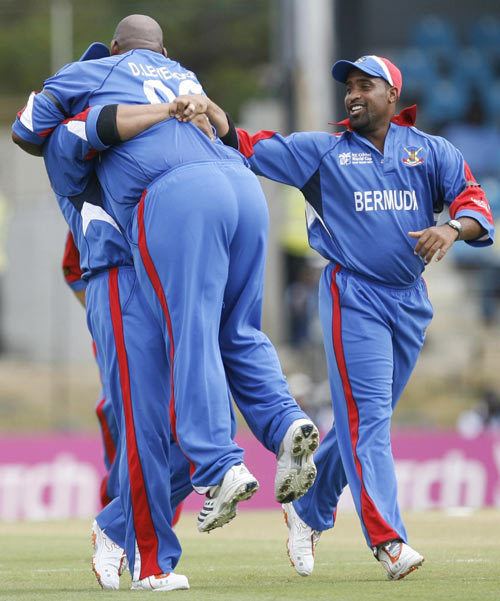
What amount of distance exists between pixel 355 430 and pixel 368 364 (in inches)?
13.4

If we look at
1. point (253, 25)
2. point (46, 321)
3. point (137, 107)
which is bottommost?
point (46, 321)

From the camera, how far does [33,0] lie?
40875mm

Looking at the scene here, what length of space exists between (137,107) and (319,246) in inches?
61.6

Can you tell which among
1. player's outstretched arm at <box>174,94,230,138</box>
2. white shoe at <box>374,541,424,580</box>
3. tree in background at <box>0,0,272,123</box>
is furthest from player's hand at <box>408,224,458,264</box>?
tree in background at <box>0,0,272,123</box>

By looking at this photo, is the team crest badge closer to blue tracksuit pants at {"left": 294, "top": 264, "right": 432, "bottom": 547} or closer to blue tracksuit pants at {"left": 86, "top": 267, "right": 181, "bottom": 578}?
blue tracksuit pants at {"left": 294, "top": 264, "right": 432, "bottom": 547}

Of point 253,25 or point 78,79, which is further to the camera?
point 253,25

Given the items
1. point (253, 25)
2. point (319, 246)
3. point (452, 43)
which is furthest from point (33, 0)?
point (319, 246)

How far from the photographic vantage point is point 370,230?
7789 mm

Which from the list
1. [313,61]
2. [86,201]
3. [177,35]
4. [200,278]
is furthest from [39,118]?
[177,35]

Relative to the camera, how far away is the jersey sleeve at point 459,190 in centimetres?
768

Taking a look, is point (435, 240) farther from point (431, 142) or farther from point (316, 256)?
point (316, 256)

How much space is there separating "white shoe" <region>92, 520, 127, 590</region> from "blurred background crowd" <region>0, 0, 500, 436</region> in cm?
1110

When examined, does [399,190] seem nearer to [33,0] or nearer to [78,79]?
[78,79]

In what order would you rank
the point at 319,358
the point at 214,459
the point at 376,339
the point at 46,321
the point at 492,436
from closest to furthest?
the point at 214,459 < the point at 376,339 < the point at 492,436 < the point at 319,358 < the point at 46,321
